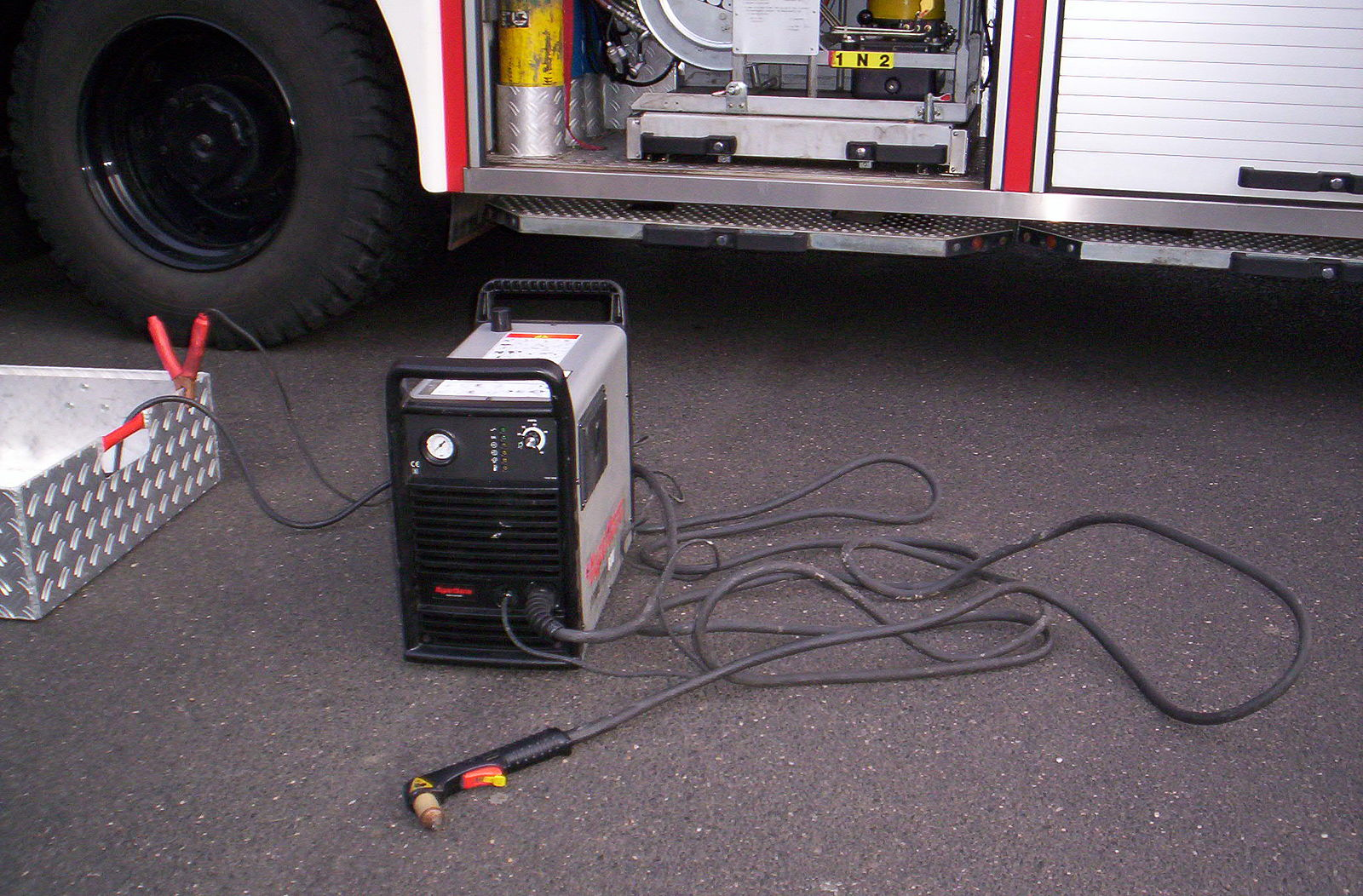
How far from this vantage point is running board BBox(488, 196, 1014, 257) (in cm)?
322

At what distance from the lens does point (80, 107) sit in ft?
11.3

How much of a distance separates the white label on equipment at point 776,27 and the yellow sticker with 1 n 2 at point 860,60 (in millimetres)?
125

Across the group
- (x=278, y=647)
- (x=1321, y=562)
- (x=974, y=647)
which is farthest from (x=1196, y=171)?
(x=278, y=647)

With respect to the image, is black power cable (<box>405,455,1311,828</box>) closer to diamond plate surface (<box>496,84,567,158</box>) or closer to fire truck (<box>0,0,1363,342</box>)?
fire truck (<box>0,0,1363,342</box>)

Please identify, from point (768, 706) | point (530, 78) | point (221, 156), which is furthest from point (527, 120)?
point (768, 706)

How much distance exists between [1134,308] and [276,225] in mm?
2667

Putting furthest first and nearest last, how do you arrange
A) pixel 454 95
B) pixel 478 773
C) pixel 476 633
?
pixel 454 95 → pixel 476 633 → pixel 478 773

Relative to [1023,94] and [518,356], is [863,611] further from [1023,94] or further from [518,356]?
[1023,94]

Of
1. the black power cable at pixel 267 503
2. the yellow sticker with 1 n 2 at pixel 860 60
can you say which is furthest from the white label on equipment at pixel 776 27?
the black power cable at pixel 267 503

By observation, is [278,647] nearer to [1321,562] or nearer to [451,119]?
[451,119]

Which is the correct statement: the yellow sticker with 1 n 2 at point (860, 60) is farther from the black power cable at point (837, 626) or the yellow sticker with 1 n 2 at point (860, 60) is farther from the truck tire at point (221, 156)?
the black power cable at point (837, 626)

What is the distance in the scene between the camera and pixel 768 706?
194 cm

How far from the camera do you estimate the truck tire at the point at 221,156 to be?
3.30 meters

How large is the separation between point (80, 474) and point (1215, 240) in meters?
2.59
